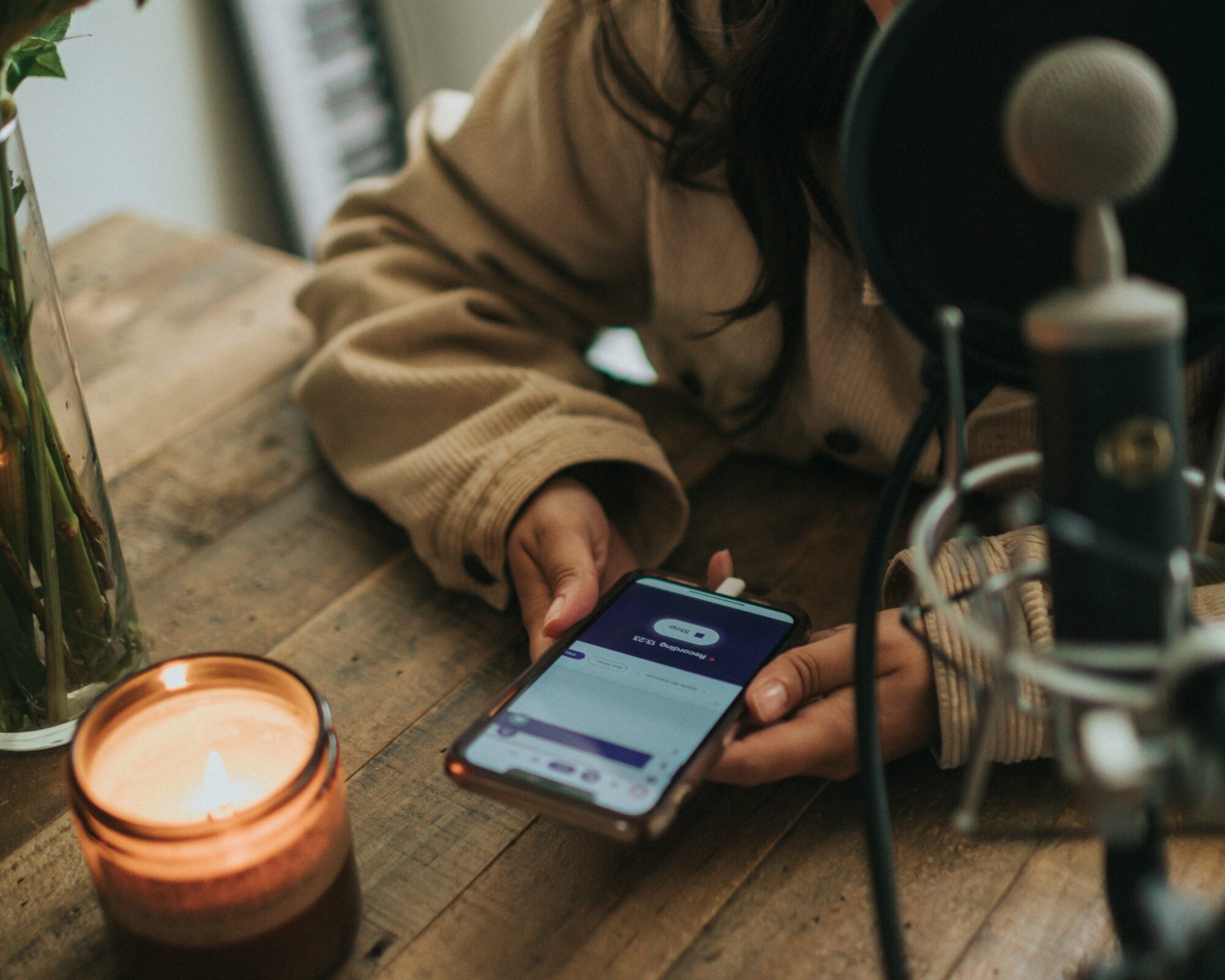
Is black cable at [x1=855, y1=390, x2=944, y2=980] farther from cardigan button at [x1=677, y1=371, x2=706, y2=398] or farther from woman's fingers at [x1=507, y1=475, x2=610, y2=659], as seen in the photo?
cardigan button at [x1=677, y1=371, x2=706, y2=398]

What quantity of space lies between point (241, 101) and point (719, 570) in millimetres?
1379

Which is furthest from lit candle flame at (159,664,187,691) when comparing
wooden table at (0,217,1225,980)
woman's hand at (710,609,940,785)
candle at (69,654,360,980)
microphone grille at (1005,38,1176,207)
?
microphone grille at (1005,38,1176,207)

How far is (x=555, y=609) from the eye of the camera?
54cm

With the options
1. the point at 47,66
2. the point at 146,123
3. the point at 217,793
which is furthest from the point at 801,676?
the point at 146,123

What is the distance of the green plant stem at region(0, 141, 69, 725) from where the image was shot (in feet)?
1.43

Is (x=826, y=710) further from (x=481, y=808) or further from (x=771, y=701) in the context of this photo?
(x=481, y=808)

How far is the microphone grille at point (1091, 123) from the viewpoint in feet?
0.78

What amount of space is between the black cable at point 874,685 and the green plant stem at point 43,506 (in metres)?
0.33

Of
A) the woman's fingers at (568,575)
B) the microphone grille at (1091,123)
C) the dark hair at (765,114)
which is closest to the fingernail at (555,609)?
the woman's fingers at (568,575)

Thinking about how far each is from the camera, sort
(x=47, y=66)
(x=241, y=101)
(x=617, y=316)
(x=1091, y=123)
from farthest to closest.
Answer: (x=241, y=101), (x=617, y=316), (x=47, y=66), (x=1091, y=123)

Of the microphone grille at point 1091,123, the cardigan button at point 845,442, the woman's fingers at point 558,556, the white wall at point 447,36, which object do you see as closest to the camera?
the microphone grille at point 1091,123

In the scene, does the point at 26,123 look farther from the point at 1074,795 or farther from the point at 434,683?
the point at 1074,795

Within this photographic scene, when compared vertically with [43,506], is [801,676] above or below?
Result: below

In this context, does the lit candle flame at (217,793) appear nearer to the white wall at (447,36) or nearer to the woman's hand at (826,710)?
the woman's hand at (826,710)
